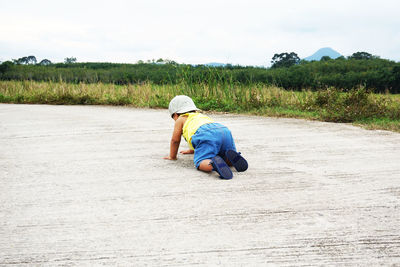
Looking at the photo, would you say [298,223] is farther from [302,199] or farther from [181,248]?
[181,248]

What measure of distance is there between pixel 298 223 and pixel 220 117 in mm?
5543

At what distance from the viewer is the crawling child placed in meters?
3.77

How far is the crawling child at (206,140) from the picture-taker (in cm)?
377

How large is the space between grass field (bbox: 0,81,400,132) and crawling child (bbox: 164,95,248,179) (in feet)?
12.1

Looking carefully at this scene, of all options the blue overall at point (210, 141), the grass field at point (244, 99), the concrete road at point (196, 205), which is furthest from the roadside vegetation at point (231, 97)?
the blue overall at point (210, 141)

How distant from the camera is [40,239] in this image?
7.95ft

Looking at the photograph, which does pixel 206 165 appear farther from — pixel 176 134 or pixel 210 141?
pixel 176 134

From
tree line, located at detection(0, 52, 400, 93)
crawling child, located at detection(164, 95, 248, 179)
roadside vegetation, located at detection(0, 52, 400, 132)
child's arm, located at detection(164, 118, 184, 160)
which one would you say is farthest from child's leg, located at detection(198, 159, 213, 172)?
tree line, located at detection(0, 52, 400, 93)

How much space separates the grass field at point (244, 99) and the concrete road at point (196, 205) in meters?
2.15

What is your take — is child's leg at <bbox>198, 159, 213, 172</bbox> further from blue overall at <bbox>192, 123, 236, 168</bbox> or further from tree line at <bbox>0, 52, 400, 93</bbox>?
tree line at <bbox>0, 52, 400, 93</bbox>

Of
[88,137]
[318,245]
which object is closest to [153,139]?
[88,137]

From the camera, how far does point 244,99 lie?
917 cm

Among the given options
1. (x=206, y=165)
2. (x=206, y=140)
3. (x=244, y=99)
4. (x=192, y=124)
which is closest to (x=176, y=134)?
(x=192, y=124)

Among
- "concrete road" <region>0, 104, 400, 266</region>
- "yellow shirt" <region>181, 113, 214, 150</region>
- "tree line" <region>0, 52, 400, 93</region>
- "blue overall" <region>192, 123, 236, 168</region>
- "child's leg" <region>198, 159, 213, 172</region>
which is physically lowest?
"concrete road" <region>0, 104, 400, 266</region>
